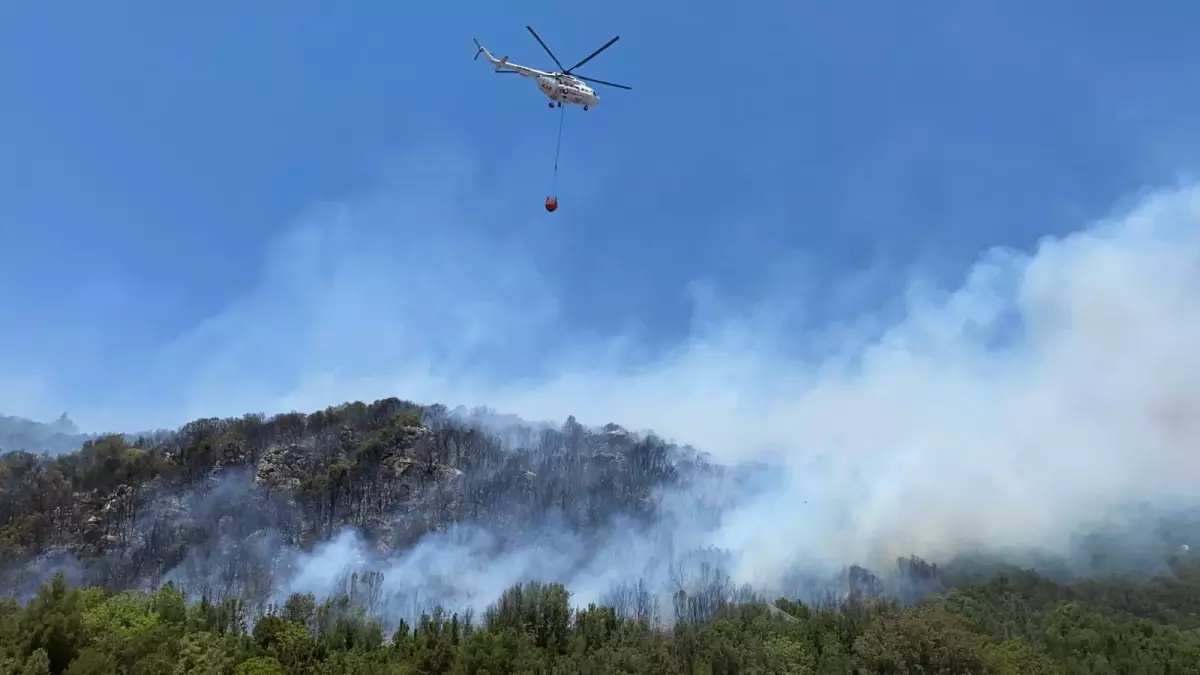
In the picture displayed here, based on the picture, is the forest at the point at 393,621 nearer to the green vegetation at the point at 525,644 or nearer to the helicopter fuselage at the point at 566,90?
the green vegetation at the point at 525,644

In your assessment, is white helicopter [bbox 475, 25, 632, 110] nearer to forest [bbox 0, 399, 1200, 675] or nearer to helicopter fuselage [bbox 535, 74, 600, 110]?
helicopter fuselage [bbox 535, 74, 600, 110]

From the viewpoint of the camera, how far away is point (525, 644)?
9069 centimetres

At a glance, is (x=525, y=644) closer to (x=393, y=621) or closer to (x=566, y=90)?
(x=566, y=90)

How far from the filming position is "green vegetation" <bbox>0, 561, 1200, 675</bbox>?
2482 inches

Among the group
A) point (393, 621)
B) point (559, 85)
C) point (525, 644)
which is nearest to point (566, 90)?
point (559, 85)

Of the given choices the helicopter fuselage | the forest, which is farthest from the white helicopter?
the forest

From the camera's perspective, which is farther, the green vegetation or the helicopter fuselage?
the green vegetation

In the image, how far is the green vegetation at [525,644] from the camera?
6303cm

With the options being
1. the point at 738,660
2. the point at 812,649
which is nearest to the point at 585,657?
the point at 738,660

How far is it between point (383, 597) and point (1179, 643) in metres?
161

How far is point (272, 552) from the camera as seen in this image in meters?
196

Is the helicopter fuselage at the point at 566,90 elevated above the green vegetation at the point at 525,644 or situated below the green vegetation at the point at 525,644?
above

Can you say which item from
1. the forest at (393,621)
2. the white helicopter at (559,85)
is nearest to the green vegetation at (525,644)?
the forest at (393,621)

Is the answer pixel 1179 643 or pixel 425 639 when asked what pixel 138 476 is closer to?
pixel 425 639
